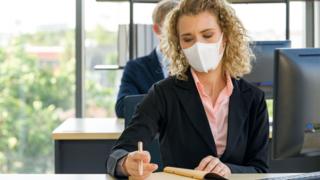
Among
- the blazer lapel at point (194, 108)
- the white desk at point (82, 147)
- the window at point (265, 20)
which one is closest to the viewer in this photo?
the blazer lapel at point (194, 108)

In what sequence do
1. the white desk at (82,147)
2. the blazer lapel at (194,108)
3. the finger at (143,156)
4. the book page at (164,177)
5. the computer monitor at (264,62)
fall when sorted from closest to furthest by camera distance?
the finger at (143,156), the book page at (164,177), the blazer lapel at (194,108), the white desk at (82,147), the computer monitor at (264,62)

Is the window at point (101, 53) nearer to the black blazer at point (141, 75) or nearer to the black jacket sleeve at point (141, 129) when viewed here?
the black blazer at point (141, 75)

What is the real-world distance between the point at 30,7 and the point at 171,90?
9.20ft

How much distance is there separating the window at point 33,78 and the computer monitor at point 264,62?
1.73 m

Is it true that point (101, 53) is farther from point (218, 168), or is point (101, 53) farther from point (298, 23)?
point (218, 168)

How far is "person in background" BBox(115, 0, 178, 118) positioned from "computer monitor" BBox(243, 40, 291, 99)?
1.54 feet

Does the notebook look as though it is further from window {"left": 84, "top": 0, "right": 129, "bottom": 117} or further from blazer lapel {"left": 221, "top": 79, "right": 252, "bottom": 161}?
window {"left": 84, "top": 0, "right": 129, "bottom": 117}

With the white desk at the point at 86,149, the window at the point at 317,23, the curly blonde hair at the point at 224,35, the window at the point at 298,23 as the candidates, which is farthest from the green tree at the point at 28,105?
the curly blonde hair at the point at 224,35


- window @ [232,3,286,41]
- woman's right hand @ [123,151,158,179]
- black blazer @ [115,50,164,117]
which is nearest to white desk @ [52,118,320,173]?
black blazer @ [115,50,164,117]

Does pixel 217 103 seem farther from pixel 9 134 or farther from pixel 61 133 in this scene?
pixel 9 134

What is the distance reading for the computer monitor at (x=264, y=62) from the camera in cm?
319

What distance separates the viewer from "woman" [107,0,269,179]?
1.93 metres

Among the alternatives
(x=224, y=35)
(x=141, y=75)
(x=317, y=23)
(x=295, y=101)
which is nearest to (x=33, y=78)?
(x=141, y=75)

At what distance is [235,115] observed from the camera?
1955 millimetres
